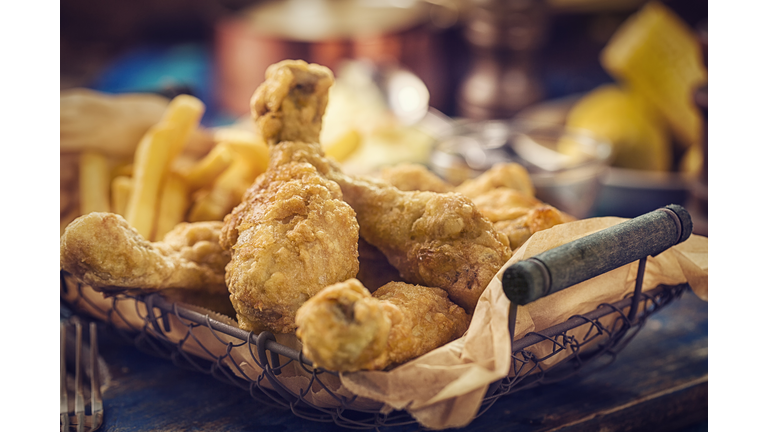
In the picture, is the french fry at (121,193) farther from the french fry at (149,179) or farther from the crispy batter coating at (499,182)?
the crispy batter coating at (499,182)

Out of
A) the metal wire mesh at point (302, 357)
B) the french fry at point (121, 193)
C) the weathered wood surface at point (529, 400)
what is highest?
the french fry at point (121, 193)

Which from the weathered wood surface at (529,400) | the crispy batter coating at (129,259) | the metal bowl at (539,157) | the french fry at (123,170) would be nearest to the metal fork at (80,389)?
the weathered wood surface at (529,400)

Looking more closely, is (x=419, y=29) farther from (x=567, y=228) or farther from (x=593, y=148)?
(x=567, y=228)

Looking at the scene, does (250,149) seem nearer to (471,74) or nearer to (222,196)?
(222,196)

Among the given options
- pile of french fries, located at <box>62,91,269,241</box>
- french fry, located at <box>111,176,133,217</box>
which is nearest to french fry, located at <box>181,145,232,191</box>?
pile of french fries, located at <box>62,91,269,241</box>

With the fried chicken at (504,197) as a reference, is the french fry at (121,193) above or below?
below

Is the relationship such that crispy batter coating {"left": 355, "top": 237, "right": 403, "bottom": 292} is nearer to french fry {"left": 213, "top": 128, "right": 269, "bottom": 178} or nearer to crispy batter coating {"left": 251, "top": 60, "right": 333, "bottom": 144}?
crispy batter coating {"left": 251, "top": 60, "right": 333, "bottom": 144}

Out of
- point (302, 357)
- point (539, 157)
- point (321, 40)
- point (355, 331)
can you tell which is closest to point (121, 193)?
point (302, 357)
